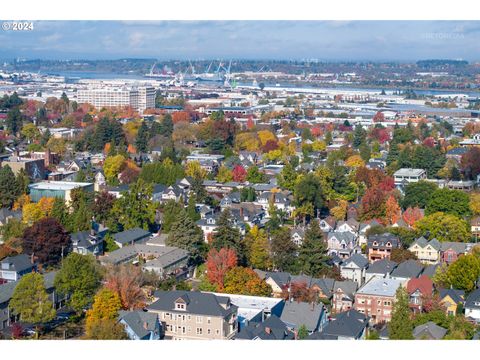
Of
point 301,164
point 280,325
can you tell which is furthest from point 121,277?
point 301,164

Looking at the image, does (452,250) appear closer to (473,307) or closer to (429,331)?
(473,307)

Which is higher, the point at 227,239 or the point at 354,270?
the point at 227,239

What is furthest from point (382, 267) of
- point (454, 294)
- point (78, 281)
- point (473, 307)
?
point (78, 281)

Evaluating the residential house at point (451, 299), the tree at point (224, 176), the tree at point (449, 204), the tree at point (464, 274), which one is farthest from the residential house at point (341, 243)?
the tree at point (224, 176)

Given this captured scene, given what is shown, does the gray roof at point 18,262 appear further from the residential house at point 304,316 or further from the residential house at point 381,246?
the residential house at point 381,246

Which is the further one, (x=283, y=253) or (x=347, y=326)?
(x=283, y=253)

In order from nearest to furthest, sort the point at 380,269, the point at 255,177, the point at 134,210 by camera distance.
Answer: the point at 380,269 < the point at 134,210 < the point at 255,177

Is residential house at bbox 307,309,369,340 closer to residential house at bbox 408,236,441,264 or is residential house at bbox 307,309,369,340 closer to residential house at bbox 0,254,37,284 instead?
residential house at bbox 408,236,441,264
